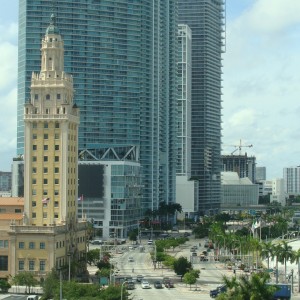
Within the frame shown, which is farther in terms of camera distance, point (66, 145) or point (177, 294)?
point (66, 145)

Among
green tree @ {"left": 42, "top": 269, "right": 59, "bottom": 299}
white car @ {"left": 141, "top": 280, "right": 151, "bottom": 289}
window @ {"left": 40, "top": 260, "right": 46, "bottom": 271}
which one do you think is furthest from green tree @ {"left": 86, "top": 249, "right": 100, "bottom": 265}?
green tree @ {"left": 42, "top": 269, "right": 59, "bottom": 299}

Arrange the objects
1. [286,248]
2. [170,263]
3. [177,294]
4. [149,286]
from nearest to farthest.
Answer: [177,294] < [149,286] < [286,248] < [170,263]

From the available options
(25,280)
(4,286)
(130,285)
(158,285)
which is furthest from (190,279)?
(4,286)

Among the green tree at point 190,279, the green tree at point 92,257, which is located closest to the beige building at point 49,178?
the green tree at point 92,257

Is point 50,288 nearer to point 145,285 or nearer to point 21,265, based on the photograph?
point 21,265

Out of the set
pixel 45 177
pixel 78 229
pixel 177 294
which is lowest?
pixel 177 294

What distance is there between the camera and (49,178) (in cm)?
15525

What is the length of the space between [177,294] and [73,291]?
29.4 m

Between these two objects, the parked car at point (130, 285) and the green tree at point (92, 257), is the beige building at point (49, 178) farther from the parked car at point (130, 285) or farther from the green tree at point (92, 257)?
the parked car at point (130, 285)

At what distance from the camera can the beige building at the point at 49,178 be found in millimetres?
148875

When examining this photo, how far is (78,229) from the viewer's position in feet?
535

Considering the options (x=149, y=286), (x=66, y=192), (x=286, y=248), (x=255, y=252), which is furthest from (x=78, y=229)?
(x=255, y=252)

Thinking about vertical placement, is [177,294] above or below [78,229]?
below

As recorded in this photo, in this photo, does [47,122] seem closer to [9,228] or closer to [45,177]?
[45,177]
